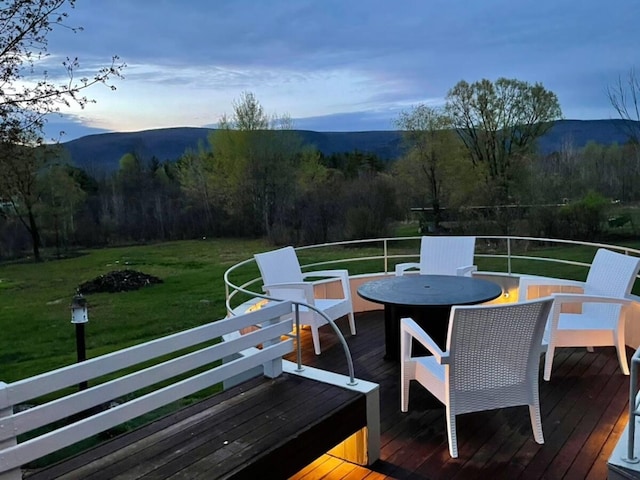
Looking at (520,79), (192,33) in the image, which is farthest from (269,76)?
(520,79)

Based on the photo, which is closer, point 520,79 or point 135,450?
point 135,450

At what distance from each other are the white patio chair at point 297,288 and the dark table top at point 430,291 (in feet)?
1.42

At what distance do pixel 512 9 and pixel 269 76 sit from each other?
7291mm

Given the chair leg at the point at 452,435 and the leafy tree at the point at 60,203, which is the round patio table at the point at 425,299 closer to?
the chair leg at the point at 452,435

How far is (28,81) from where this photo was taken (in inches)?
159

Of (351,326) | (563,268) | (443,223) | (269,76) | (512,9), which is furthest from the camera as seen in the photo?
(443,223)

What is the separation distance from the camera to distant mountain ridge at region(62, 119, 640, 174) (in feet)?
54.6

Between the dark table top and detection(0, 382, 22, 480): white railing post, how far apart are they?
95.2 inches

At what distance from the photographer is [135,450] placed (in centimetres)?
201

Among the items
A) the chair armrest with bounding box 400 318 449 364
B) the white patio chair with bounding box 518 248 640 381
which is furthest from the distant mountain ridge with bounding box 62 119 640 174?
the chair armrest with bounding box 400 318 449 364

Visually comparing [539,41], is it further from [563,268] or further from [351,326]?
[351,326]

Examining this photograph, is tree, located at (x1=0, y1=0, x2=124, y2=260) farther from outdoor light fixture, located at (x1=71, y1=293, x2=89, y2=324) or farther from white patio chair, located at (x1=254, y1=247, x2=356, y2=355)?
white patio chair, located at (x1=254, y1=247, x2=356, y2=355)

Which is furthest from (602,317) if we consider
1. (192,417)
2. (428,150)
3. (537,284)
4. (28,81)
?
(428,150)

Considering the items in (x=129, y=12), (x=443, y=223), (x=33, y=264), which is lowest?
(x=33, y=264)
